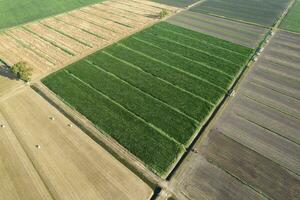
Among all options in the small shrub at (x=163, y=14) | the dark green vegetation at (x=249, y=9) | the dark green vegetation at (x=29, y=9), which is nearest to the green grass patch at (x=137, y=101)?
the dark green vegetation at (x=29, y=9)

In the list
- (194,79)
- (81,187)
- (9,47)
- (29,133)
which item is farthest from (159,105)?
(9,47)

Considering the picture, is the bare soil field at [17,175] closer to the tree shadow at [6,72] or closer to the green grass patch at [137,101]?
the tree shadow at [6,72]

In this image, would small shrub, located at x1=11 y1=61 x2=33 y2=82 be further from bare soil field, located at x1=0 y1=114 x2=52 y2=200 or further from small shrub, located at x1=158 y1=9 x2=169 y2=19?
small shrub, located at x1=158 y1=9 x2=169 y2=19

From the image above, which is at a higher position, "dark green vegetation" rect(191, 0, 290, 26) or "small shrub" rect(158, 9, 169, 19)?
"dark green vegetation" rect(191, 0, 290, 26)

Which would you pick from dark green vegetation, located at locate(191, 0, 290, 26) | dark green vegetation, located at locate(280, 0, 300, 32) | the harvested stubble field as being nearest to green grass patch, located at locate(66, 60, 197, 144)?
the harvested stubble field

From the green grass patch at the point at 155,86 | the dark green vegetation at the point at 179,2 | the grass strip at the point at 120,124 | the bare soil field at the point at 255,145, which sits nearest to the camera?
the bare soil field at the point at 255,145

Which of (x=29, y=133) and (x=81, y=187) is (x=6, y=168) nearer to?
(x=29, y=133)
